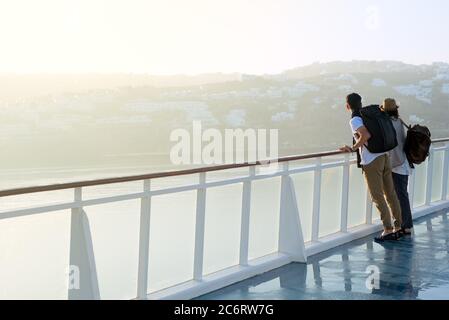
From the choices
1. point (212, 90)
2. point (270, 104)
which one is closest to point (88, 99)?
point (212, 90)

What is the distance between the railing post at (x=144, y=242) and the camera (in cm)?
364

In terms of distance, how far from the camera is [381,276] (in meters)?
4.55

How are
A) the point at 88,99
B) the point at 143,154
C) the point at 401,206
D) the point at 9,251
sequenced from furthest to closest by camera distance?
the point at 143,154, the point at 88,99, the point at 401,206, the point at 9,251

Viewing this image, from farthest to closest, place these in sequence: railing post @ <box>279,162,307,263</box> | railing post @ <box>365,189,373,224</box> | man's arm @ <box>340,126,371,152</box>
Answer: railing post @ <box>365,189,373,224</box> < man's arm @ <box>340,126,371,152</box> < railing post @ <box>279,162,307,263</box>

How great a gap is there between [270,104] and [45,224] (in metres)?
68.2

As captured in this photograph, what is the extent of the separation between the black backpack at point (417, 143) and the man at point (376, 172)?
36 cm

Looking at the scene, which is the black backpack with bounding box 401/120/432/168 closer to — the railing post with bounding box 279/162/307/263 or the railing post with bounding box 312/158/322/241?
the railing post with bounding box 312/158/322/241

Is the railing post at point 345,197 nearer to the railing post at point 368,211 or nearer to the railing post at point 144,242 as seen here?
the railing post at point 368,211

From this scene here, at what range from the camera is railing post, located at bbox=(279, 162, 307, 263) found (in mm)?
4988

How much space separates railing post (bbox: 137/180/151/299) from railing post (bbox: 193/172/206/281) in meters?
0.47

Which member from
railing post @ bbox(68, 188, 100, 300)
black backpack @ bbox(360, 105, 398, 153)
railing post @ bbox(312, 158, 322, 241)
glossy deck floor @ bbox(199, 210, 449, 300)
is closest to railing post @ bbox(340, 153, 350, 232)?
glossy deck floor @ bbox(199, 210, 449, 300)

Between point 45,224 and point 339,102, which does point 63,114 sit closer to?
point 339,102

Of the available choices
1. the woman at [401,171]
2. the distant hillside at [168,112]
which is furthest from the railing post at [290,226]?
the distant hillside at [168,112]

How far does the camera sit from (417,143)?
225 inches
